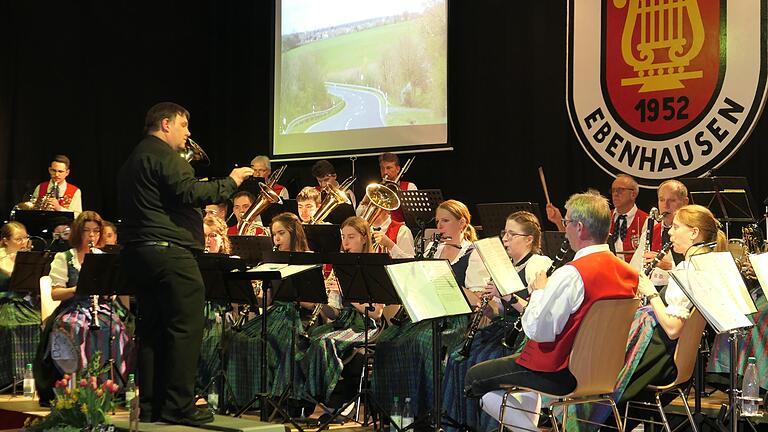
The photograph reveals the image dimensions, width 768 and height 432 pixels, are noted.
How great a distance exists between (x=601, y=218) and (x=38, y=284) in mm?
4786

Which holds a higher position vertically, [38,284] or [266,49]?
[266,49]

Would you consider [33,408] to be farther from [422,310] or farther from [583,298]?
[583,298]

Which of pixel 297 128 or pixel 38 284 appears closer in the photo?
pixel 38 284

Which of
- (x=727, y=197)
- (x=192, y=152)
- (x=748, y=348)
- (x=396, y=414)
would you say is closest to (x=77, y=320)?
(x=192, y=152)

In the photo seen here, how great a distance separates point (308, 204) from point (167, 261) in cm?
404

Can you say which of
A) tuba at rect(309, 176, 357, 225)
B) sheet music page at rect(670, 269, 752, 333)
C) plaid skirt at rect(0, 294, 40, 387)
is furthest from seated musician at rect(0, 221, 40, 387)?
sheet music page at rect(670, 269, 752, 333)

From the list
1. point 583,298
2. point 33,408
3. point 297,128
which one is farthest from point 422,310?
point 297,128

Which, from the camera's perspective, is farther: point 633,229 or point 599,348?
point 633,229

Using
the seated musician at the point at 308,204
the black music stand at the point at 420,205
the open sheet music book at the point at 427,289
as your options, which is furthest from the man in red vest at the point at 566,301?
the seated musician at the point at 308,204

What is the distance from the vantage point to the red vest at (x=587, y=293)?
4367mm

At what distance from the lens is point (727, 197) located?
22.9 feet

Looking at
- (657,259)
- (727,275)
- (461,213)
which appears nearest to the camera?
(727,275)

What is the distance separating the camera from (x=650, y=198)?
28.9 ft

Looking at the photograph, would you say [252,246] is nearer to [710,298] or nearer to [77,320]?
[77,320]
